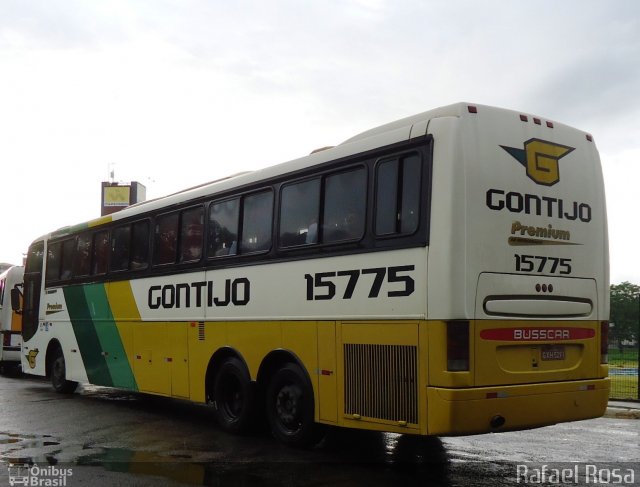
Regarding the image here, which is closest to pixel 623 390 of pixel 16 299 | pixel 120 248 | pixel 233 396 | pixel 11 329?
pixel 233 396

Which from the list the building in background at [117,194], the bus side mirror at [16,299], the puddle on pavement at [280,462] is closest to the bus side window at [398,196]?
the puddle on pavement at [280,462]

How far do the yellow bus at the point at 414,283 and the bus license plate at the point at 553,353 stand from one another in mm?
19

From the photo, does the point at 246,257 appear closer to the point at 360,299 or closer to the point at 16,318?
the point at 360,299

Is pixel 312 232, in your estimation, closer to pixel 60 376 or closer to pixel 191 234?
pixel 191 234

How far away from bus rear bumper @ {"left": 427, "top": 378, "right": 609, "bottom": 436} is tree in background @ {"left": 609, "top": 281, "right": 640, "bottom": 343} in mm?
2132

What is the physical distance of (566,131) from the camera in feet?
25.8

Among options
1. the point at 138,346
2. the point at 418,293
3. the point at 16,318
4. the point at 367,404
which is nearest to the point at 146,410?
the point at 138,346

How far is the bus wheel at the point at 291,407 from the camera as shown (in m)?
8.12

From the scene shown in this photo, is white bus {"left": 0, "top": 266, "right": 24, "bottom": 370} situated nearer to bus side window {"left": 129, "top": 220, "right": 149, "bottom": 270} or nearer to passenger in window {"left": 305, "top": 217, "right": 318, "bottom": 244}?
bus side window {"left": 129, "top": 220, "right": 149, "bottom": 270}

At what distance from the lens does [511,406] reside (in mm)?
6801

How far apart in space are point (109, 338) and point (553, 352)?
8188mm

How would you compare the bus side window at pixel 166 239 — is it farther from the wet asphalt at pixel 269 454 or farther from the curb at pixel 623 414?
the curb at pixel 623 414

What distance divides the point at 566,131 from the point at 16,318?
16975 mm

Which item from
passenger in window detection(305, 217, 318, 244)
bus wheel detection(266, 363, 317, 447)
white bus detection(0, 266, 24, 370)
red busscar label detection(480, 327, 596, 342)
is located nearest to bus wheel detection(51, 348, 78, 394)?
white bus detection(0, 266, 24, 370)
